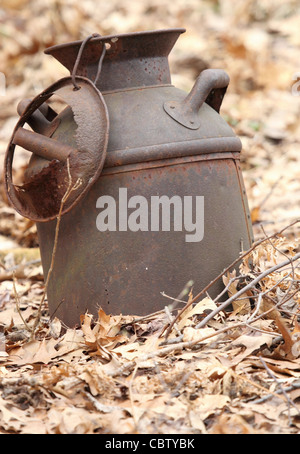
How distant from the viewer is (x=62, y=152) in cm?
289

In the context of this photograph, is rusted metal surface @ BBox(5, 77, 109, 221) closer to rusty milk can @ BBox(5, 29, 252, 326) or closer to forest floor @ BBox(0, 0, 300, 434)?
rusty milk can @ BBox(5, 29, 252, 326)

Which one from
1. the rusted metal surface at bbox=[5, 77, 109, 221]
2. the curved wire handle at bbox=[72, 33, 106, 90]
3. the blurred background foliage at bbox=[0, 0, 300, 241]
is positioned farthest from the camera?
the blurred background foliage at bbox=[0, 0, 300, 241]

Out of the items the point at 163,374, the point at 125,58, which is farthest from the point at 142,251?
the point at 125,58

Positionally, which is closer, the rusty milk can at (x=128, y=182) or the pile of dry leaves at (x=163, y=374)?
the pile of dry leaves at (x=163, y=374)

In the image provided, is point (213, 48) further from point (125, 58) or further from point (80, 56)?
point (80, 56)

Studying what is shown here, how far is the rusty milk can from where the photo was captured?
2.91m

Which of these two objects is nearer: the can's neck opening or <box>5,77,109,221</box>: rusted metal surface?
<box>5,77,109,221</box>: rusted metal surface

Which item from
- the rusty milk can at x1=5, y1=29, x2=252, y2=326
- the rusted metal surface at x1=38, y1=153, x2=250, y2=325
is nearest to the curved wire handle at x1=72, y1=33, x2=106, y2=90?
the rusty milk can at x1=5, y1=29, x2=252, y2=326

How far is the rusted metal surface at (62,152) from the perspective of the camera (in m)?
2.84

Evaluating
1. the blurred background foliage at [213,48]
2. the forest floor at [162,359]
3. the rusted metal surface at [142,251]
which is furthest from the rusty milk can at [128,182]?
the blurred background foliage at [213,48]

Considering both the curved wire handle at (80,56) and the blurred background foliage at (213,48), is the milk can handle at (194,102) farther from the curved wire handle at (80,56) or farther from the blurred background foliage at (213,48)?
the blurred background foliage at (213,48)

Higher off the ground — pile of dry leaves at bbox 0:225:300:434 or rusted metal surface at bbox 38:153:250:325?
rusted metal surface at bbox 38:153:250:325

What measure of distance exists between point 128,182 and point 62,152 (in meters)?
0.35
